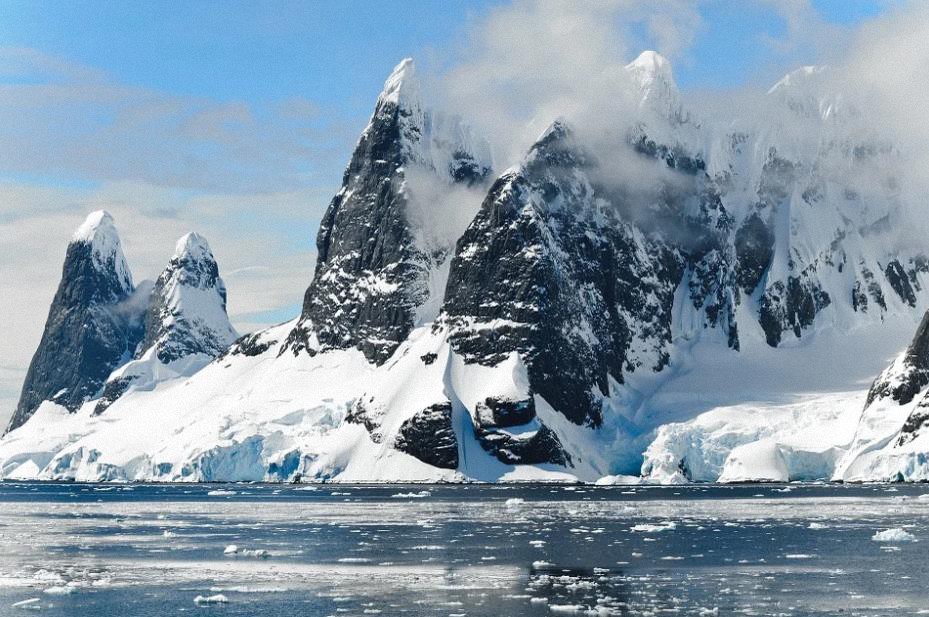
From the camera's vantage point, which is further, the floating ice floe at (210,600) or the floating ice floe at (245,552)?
the floating ice floe at (245,552)

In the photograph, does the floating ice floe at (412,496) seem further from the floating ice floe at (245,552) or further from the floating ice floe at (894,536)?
the floating ice floe at (894,536)

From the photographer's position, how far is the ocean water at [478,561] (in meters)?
74.5

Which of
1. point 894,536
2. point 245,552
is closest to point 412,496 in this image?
point 245,552

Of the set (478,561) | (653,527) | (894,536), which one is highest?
(653,527)

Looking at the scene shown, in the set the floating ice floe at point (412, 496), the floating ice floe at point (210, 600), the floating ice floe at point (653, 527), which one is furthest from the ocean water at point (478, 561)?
the floating ice floe at point (412, 496)

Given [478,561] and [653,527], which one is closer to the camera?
[478,561]

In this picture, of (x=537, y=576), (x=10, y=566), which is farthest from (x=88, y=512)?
(x=537, y=576)

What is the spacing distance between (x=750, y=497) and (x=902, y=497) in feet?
77.7

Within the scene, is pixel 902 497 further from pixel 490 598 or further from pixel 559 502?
pixel 490 598

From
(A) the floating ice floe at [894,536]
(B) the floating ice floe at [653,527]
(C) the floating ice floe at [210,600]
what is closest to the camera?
(C) the floating ice floe at [210,600]

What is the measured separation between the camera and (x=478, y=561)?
9550 centimetres

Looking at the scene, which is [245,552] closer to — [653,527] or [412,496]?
[653,527]

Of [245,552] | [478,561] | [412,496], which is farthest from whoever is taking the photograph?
[412,496]

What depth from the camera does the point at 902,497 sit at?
161375 mm
